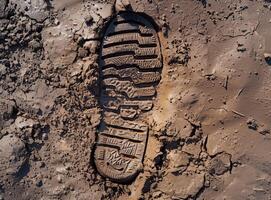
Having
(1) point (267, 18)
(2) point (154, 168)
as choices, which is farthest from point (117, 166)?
(1) point (267, 18)

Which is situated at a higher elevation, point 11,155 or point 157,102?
point 157,102

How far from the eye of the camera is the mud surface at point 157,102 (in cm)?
235

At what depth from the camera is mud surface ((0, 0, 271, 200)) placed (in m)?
2.35

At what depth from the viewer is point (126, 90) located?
98.4 inches

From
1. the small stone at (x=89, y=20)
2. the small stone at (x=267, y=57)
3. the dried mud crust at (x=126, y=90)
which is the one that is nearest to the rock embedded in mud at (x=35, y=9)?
the small stone at (x=89, y=20)

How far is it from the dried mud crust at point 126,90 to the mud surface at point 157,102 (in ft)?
0.12

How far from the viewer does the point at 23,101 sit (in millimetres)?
2484

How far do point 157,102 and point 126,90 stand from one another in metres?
0.19

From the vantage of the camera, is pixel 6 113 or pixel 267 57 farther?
pixel 6 113

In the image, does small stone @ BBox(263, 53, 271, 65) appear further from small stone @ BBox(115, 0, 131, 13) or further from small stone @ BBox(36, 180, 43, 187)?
Answer: small stone @ BBox(36, 180, 43, 187)

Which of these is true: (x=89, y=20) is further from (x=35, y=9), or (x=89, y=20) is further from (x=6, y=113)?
(x=6, y=113)

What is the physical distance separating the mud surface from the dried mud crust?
0.12 feet

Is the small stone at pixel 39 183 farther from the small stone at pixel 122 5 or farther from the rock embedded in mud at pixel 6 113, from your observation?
the small stone at pixel 122 5

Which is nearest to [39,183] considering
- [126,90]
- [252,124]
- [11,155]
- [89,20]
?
[11,155]
